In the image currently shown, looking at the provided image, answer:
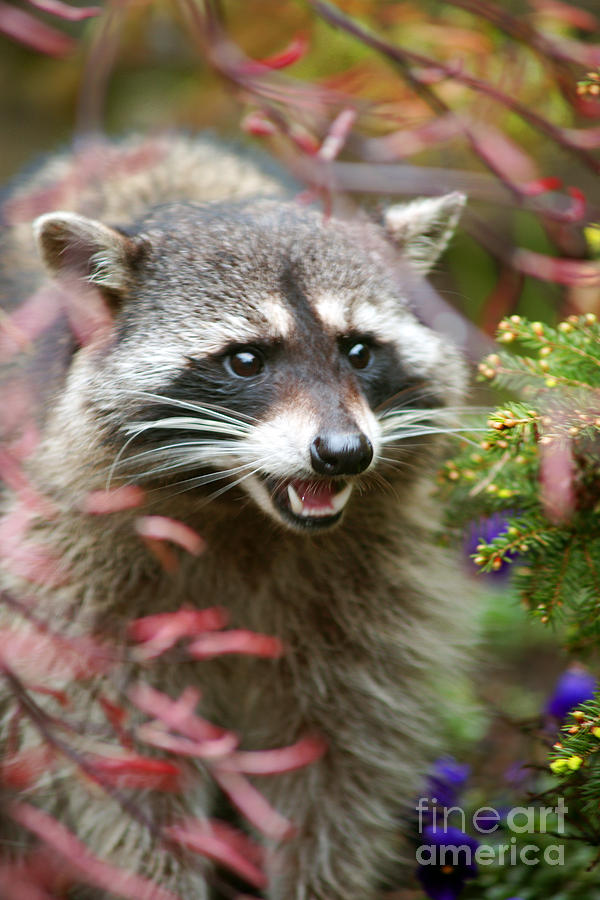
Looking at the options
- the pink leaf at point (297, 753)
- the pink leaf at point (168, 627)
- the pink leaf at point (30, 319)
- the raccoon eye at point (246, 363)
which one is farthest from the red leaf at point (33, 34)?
the pink leaf at point (297, 753)

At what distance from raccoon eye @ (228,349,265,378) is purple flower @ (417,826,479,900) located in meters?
1.41

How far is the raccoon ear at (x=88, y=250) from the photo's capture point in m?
2.24

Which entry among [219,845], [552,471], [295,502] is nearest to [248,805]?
[219,845]

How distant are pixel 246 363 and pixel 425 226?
0.71 m

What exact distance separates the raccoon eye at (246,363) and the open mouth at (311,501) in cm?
28

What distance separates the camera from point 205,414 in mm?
2236

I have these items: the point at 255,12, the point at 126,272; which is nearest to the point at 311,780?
the point at 126,272

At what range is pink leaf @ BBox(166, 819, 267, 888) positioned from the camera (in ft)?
5.05

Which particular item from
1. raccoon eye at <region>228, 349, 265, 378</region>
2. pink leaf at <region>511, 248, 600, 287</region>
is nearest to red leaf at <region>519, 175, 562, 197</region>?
pink leaf at <region>511, 248, 600, 287</region>

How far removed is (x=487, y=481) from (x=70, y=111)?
17.1 feet

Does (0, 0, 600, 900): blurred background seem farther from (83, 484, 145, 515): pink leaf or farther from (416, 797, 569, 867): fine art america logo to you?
(83, 484, 145, 515): pink leaf

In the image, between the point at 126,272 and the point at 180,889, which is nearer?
the point at 126,272

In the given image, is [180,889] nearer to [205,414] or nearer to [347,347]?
[205,414]

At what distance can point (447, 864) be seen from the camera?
2.62 meters
